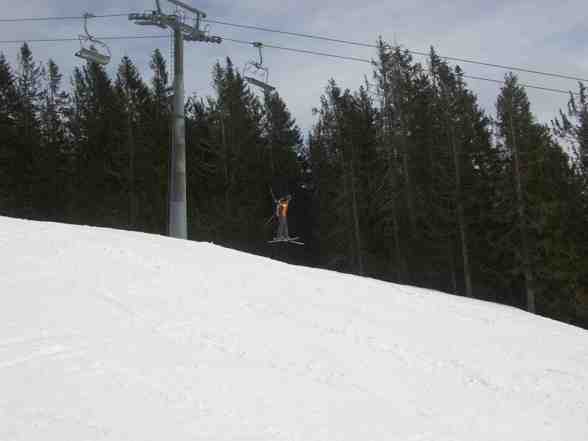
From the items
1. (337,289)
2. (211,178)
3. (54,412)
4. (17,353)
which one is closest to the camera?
(54,412)

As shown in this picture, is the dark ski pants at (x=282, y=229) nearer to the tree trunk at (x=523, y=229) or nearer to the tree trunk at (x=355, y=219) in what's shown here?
the tree trunk at (x=523, y=229)

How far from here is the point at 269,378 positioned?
5984mm

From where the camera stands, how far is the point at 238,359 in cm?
635

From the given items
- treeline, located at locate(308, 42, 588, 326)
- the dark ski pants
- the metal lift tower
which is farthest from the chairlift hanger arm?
treeline, located at locate(308, 42, 588, 326)

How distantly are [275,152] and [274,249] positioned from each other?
32.1 feet

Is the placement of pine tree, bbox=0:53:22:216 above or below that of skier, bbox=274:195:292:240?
above

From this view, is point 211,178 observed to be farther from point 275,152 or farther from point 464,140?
point 464,140

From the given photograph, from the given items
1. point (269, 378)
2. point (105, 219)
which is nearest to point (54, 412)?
point (269, 378)

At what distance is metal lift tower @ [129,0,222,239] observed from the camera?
581 inches

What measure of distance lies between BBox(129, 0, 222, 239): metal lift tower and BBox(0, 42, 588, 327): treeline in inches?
845

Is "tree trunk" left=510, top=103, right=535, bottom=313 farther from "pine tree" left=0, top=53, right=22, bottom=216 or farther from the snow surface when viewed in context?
"pine tree" left=0, top=53, right=22, bottom=216

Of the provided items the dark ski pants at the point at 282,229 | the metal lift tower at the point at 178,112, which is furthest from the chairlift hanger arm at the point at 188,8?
the dark ski pants at the point at 282,229

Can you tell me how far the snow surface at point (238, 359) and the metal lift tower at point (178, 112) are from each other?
138 inches

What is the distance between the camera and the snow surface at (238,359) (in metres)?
4.87
